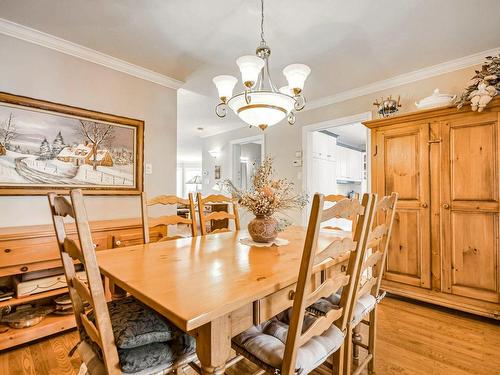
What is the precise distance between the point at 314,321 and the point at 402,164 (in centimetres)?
213

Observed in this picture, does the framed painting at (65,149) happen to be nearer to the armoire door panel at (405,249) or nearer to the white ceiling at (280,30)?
the white ceiling at (280,30)

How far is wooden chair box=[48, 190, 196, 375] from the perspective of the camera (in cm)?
81

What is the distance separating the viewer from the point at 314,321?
1.06m

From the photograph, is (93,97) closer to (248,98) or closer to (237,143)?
(248,98)

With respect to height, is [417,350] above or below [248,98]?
below

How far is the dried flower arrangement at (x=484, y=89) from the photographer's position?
82.6 inches

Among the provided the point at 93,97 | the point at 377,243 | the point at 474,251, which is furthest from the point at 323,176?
the point at 93,97

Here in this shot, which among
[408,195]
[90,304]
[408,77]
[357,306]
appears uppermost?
[408,77]

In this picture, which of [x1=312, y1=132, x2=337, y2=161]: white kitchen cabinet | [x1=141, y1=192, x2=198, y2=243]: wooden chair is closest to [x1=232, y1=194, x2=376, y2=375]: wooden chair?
[x1=141, y1=192, x2=198, y2=243]: wooden chair

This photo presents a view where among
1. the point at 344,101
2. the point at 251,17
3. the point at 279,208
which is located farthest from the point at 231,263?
the point at 344,101

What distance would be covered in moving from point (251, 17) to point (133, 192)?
201cm

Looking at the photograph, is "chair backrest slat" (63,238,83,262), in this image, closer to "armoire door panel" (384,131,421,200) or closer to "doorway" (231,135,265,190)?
"armoire door panel" (384,131,421,200)

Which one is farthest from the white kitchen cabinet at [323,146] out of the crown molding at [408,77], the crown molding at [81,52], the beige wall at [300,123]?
the crown molding at [81,52]

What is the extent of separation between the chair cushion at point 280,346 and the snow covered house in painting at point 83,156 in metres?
2.25
